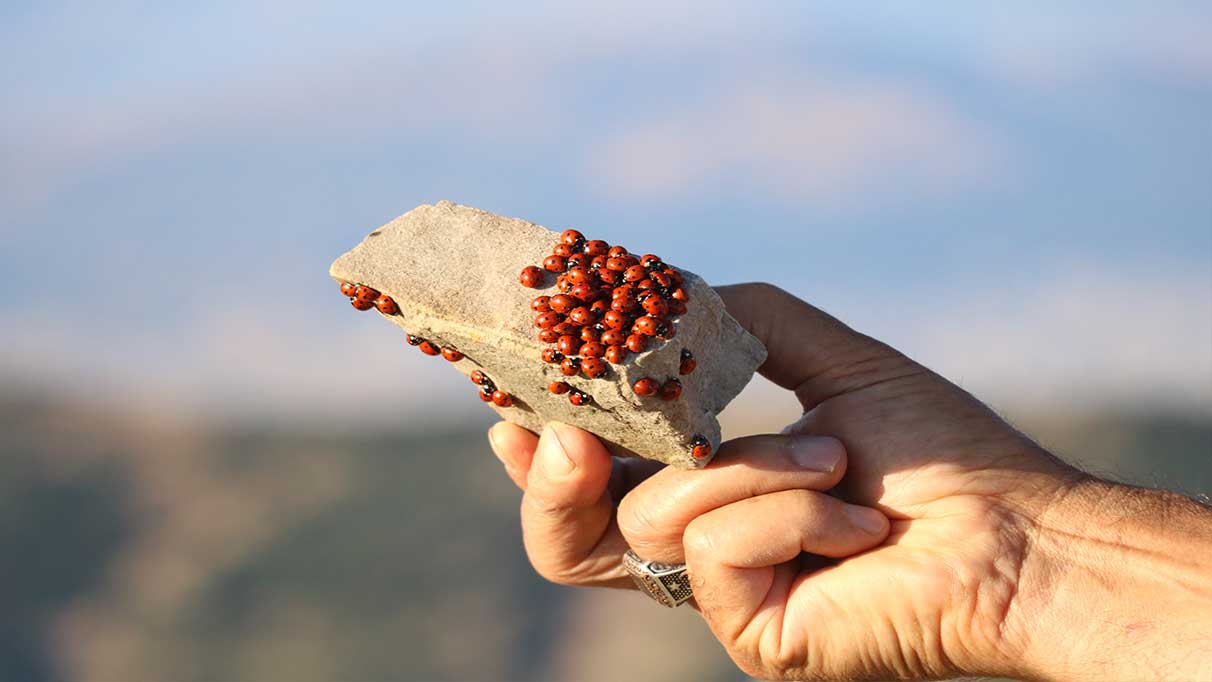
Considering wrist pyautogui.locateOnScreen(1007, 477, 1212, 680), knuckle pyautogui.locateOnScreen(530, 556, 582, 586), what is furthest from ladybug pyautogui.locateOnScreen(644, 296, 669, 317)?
knuckle pyautogui.locateOnScreen(530, 556, 582, 586)

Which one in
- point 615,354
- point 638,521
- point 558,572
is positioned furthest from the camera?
point 558,572

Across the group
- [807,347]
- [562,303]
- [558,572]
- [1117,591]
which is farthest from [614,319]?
[1117,591]

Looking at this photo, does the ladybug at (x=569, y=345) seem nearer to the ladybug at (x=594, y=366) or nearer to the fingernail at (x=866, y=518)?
the ladybug at (x=594, y=366)

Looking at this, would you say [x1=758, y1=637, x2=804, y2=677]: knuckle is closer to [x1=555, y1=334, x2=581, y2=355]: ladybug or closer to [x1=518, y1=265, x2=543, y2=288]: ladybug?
[x1=555, y1=334, x2=581, y2=355]: ladybug

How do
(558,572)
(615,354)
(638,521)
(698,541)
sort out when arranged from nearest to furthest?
(615,354), (698,541), (638,521), (558,572)

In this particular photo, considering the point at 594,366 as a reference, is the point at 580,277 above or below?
above

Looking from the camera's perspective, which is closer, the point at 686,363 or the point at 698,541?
the point at 686,363

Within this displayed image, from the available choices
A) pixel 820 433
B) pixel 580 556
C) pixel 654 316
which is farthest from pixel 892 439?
pixel 580 556

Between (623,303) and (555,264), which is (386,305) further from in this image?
(623,303)
